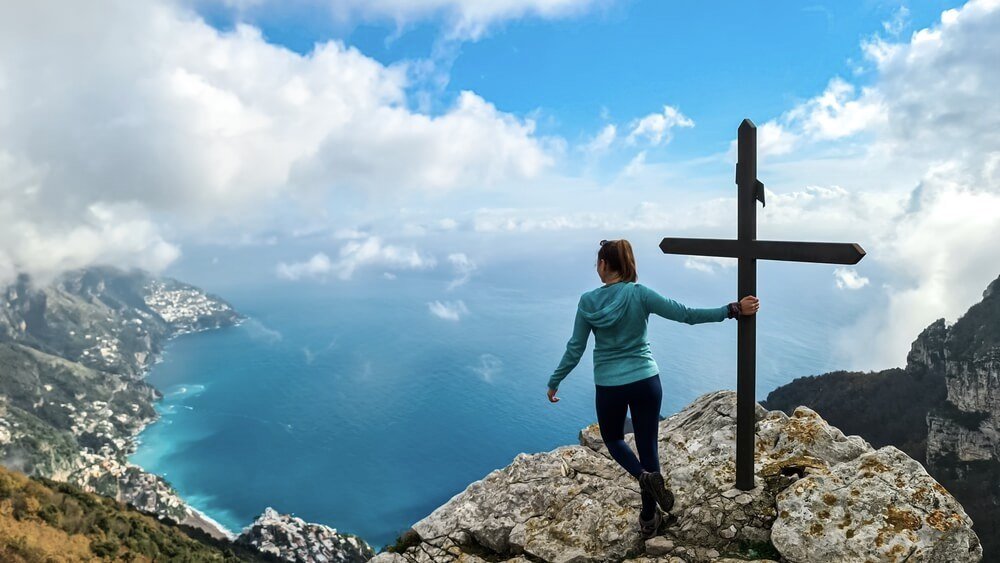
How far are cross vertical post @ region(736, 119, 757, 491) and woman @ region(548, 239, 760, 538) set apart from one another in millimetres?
362

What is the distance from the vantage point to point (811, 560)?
227 inches

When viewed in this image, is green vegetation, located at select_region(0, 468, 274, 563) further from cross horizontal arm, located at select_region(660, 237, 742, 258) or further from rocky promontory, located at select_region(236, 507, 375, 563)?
cross horizontal arm, located at select_region(660, 237, 742, 258)

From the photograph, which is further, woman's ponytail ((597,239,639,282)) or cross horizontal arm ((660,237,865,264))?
woman's ponytail ((597,239,639,282))

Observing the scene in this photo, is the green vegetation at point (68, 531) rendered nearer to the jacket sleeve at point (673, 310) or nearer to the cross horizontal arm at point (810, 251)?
the jacket sleeve at point (673, 310)

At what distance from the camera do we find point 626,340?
5969 millimetres

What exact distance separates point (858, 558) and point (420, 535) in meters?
5.83

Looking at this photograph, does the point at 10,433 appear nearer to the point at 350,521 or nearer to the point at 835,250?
the point at 350,521

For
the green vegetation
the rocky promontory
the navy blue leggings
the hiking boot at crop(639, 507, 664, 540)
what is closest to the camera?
the navy blue leggings

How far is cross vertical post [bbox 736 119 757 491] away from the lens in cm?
662

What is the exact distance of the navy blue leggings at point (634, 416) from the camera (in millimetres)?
5997

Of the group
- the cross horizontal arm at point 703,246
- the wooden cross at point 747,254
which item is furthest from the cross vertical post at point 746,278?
the cross horizontal arm at point 703,246

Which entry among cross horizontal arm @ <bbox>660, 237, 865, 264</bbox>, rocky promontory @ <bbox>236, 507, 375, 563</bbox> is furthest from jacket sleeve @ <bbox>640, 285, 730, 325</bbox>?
rocky promontory @ <bbox>236, 507, 375, 563</bbox>

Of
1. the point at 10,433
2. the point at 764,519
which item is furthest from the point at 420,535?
the point at 10,433

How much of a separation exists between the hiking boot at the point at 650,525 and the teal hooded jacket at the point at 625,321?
1.90 m
